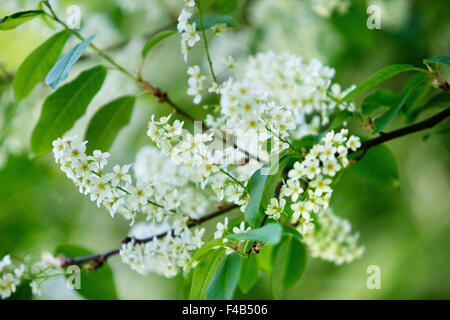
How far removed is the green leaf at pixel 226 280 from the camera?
0.72 meters

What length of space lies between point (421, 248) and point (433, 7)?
1.37 m

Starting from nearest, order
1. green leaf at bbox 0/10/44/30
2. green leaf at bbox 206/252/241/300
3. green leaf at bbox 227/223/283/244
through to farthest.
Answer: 1. green leaf at bbox 227/223/283/244
2. green leaf at bbox 206/252/241/300
3. green leaf at bbox 0/10/44/30

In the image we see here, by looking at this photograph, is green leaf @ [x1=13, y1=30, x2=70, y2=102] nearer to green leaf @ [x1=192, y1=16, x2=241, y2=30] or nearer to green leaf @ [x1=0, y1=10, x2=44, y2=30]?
green leaf @ [x1=0, y1=10, x2=44, y2=30]

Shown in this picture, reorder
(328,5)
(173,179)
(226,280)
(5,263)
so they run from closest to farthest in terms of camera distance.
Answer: (226,280)
(5,263)
(173,179)
(328,5)

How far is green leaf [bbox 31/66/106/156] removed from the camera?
1081mm

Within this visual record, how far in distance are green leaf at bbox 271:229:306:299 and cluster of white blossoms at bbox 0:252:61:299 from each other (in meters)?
0.57

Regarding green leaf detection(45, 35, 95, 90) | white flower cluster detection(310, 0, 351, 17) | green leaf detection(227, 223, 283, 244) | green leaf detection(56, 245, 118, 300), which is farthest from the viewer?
white flower cluster detection(310, 0, 351, 17)

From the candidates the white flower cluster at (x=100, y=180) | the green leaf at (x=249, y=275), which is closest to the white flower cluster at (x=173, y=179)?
the white flower cluster at (x=100, y=180)

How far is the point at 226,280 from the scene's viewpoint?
745 mm

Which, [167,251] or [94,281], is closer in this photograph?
[167,251]

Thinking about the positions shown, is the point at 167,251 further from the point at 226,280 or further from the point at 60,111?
the point at 60,111

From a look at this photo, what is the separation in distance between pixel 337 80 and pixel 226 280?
182cm

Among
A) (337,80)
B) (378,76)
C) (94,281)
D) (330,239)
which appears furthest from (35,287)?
(337,80)

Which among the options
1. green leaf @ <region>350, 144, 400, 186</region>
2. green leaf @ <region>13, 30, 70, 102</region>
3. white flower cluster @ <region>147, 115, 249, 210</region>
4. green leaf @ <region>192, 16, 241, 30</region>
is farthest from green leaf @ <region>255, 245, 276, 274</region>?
green leaf @ <region>13, 30, 70, 102</region>
